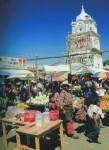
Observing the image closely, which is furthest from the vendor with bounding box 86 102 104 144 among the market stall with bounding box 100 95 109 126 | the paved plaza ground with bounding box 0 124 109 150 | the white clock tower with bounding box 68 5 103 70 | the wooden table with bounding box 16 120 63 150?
the white clock tower with bounding box 68 5 103 70

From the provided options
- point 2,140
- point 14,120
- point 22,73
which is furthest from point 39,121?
point 22,73

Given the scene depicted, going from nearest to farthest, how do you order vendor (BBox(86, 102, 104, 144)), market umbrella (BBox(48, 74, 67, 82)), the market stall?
vendor (BBox(86, 102, 104, 144))
the market stall
market umbrella (BBox(48, 74, 67, 82))

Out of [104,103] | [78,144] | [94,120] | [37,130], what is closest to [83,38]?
[104,103]

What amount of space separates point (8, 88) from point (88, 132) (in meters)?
4.11

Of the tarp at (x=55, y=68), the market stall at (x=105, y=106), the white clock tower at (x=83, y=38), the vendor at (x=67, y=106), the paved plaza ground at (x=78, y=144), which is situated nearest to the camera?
the paved plaza ground at (x=78, y=144)

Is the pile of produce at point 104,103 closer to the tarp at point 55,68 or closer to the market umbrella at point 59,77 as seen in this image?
the market umbrella at point 59,77

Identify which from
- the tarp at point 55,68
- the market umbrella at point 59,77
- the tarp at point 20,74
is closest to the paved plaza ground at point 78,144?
the market umbrella at point 59,77

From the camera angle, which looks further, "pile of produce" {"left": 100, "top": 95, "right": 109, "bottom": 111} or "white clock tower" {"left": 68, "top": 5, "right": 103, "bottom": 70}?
"white clock tower" {"left": 68, "top": 5, "right": 103, "bottom": 70}

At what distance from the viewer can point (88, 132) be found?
4059 millimetres

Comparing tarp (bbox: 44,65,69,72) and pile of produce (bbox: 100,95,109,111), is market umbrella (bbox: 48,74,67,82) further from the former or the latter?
pile of produce (bbox: 100,95,109,111)

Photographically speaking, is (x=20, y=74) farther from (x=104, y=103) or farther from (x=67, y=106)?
(x=67, y=106)

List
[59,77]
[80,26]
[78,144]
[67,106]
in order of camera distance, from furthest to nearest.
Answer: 1. [80,26]
2. [59,77]
3. [67,106]
4. [78,144]

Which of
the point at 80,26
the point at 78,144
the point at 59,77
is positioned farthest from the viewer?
the point at 80,26

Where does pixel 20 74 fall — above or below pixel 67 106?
above
